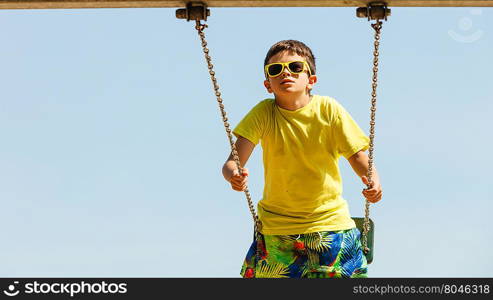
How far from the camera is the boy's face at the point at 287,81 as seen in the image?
28.2 ft

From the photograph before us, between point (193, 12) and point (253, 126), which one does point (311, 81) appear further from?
point (193, 12)

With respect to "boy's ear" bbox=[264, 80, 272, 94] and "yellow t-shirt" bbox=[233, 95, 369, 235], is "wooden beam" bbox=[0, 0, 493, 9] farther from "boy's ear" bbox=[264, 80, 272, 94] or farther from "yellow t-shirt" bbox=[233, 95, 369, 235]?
"yellow t-shirt" bbox=[233, 95, 369, 235]

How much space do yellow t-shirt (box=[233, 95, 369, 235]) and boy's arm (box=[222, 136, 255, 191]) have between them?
2.2 inches

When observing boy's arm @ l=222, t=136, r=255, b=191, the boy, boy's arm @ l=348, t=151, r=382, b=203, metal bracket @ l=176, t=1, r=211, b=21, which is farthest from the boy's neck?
metal bracket @ l=176, t=1, r=211, b=21

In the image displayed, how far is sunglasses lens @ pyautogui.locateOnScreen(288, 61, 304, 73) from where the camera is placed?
8617 millimetres

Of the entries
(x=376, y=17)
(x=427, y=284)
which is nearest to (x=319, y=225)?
(x=427, y=284)

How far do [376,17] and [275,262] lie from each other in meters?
2.07

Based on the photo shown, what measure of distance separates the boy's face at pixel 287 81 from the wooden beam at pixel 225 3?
698mm

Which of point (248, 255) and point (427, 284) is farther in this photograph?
point (248, 255)

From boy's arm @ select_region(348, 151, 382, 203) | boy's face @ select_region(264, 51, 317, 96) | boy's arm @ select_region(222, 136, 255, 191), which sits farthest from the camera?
boy's face @ select_region(264, 51, 317, 96)

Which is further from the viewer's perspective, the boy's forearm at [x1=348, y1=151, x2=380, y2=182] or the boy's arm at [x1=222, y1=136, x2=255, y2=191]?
the boy's forearm at [x1=348, y1=151, x2=380, y2=182]

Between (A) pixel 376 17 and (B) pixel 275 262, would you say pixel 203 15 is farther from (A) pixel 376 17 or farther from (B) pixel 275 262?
(B) pixel 275 262

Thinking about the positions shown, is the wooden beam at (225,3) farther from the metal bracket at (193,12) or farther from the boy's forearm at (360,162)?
the boy's forearm at (360,162)

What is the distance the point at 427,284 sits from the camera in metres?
8.24
